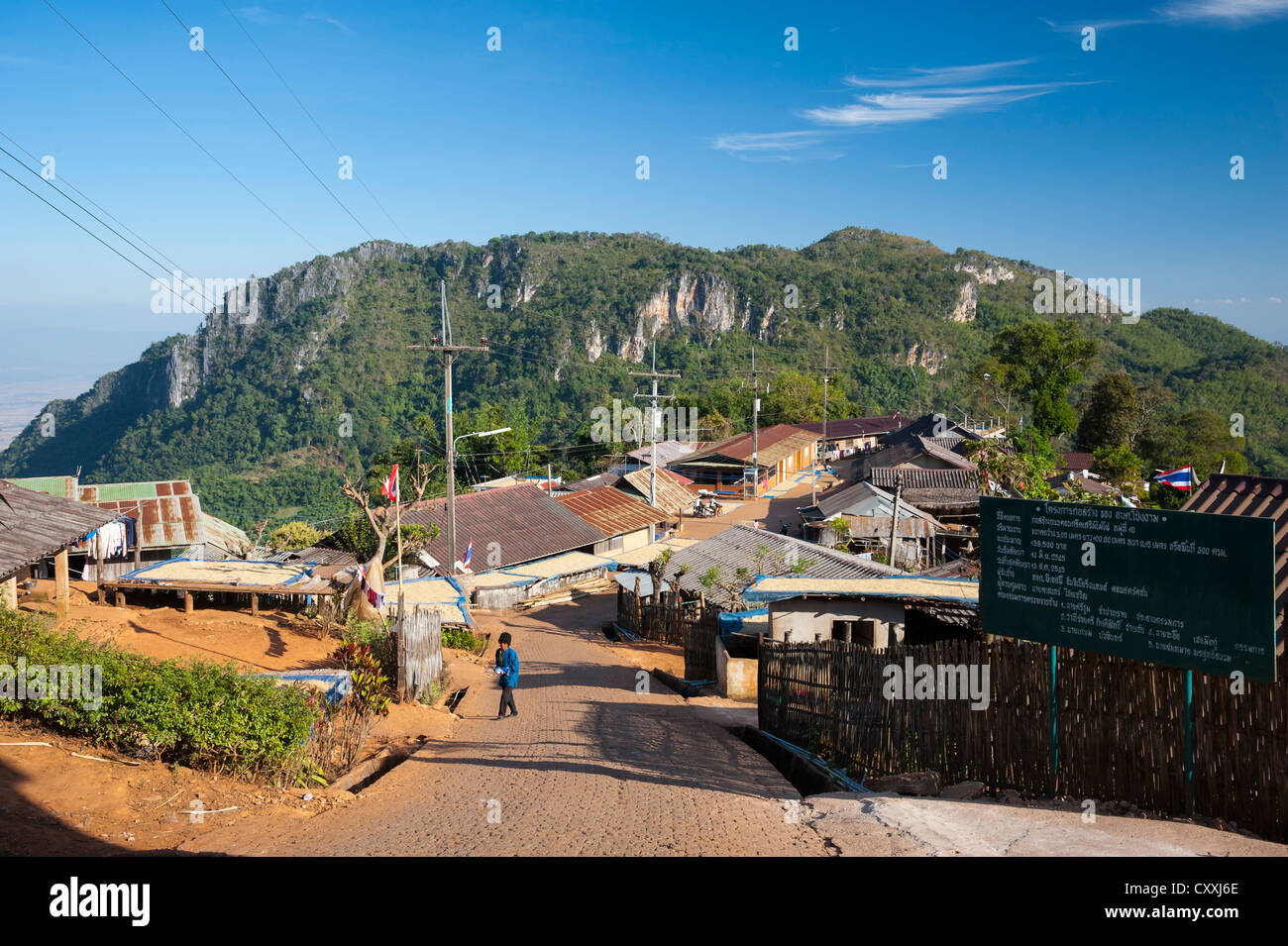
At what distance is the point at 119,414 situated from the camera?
131625 millimetres

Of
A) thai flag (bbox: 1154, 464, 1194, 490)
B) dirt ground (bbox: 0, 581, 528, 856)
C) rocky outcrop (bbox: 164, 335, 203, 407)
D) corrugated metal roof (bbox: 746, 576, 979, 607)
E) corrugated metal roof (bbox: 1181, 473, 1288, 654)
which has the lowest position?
dirt ground (bbox: 0, 581, 528, 856)

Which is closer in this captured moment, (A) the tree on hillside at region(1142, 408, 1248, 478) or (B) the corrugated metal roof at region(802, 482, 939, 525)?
(B) the corrugated metal roof at region(802, 482, 939, 525)

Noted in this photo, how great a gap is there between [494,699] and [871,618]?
6.17 metres

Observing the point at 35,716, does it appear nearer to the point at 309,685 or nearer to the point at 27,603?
the point at 309,685

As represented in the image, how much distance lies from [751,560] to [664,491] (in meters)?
23.7

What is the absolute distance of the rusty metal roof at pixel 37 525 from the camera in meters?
11.0

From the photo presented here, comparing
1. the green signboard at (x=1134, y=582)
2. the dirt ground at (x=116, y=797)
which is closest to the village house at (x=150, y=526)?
the dirt ground at (x=116, y=797)

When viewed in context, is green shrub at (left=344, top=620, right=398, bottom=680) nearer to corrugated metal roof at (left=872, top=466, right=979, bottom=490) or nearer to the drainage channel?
the drainage channel

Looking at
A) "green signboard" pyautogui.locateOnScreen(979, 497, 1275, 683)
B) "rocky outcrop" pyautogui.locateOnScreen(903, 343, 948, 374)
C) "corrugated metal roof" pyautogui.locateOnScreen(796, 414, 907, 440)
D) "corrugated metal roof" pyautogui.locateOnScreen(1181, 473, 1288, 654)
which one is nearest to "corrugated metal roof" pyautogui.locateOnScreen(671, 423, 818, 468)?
"corrugated metal roof" pyautogui.locateOnScreen(796, 414, 907, 440)

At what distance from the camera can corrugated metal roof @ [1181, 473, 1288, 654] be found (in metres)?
6.37

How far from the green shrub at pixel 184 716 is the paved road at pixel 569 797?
92 cm

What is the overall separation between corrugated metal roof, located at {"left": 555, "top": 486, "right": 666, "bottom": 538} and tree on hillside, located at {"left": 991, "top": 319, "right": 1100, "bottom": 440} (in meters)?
29.4

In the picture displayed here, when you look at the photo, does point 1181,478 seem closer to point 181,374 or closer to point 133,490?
point 133,490

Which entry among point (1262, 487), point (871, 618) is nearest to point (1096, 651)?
point (1262, 487)
